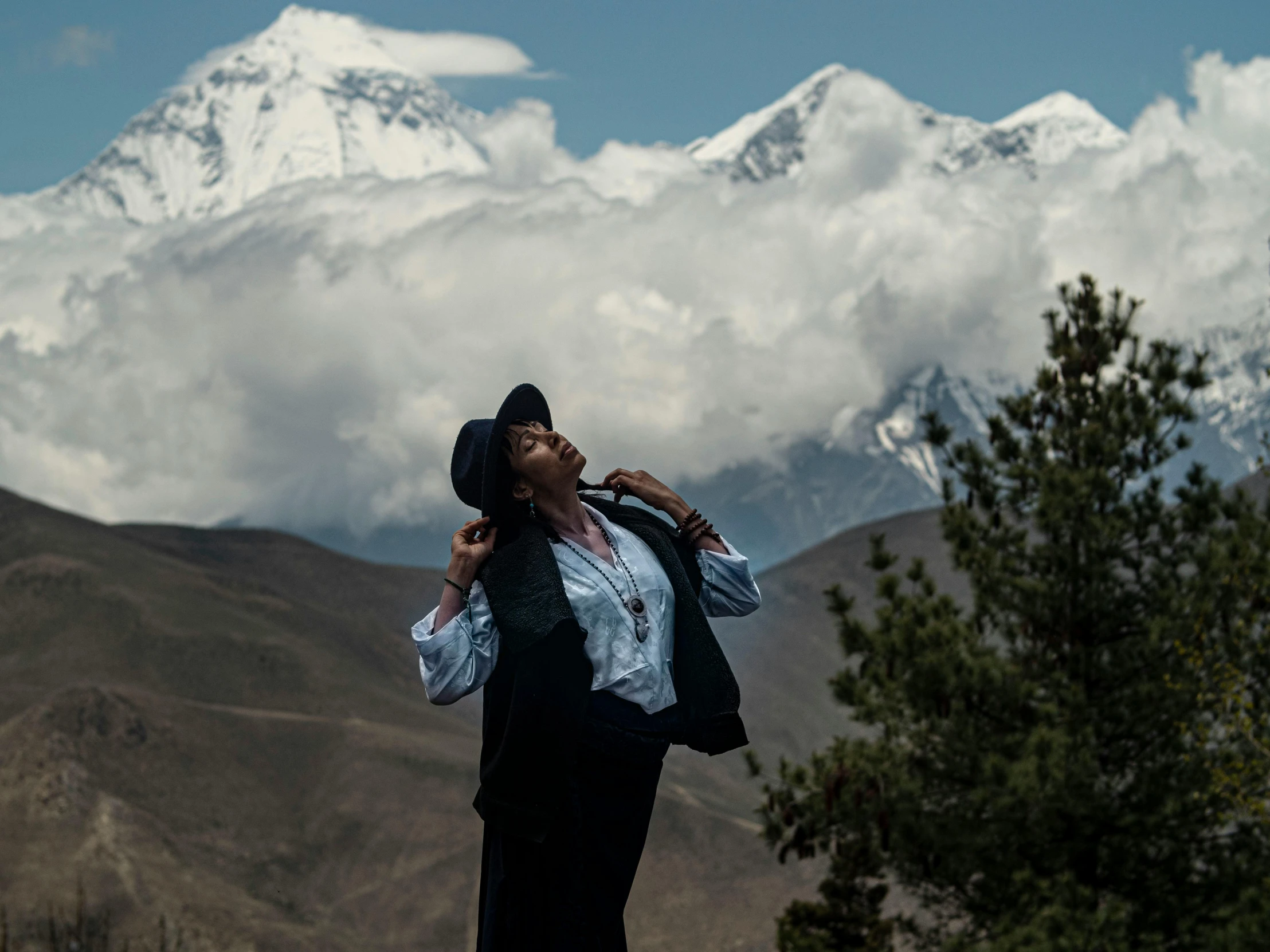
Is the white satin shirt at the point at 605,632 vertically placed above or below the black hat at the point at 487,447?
below

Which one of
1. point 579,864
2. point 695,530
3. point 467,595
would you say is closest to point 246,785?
point 695,530

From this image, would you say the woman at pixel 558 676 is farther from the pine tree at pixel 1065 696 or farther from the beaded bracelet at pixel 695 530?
the pine tree at pixel 1065 696

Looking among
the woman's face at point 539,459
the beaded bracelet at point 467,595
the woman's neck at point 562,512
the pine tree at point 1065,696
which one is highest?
the pine tree at point 1065,696

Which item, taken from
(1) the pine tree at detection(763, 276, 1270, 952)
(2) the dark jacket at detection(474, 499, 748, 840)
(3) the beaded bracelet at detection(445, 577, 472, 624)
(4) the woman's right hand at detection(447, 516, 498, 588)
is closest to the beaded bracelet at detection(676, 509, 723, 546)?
(2) the dark jacket at detection(474, 499, 748, 840)

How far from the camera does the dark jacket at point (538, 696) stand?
4.72 metres

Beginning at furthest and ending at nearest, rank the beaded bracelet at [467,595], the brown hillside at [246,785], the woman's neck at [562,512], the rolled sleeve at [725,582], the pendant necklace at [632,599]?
the brown hillside at [246,785]
the rolled sleeve at [725,582]
the woman's neck at [562,512]
the pendant necklace at [632,599]
the beaded bracelet at [467,595]

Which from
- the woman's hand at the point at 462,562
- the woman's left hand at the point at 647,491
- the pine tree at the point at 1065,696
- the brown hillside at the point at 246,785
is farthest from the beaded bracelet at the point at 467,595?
the brown hillside at the point at 246,785

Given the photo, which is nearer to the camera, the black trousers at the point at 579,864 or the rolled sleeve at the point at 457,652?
the rolled sleeve at the point at 457,652

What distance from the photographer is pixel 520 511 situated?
513 cm

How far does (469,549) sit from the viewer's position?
4840mm

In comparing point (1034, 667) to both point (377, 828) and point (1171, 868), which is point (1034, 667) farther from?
point (377, 828)

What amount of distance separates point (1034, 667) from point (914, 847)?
2898 millimetres

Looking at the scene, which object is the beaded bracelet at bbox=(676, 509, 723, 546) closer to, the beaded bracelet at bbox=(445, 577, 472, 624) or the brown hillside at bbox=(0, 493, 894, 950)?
the beaded bracelet at bbox=(445, 577, 472, 624)

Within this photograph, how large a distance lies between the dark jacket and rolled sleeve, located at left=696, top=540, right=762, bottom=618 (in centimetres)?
33
